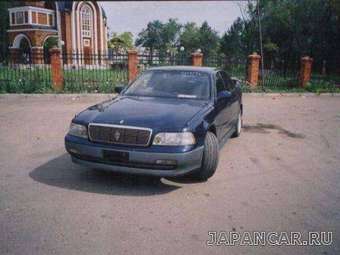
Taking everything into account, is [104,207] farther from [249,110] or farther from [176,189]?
[249,110]

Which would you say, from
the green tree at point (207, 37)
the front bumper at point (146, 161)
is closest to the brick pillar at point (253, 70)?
the front bumper at point (146, 161)

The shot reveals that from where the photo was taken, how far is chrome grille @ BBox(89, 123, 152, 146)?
4.25 m

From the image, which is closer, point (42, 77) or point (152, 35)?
point (42, 77)

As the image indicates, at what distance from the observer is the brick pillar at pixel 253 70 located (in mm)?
17125

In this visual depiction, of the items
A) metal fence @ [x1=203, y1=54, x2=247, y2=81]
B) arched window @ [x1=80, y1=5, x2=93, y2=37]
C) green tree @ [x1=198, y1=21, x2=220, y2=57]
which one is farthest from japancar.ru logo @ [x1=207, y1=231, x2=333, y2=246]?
green tree @ [x1=198, y1=21, x2=220, y2=57]

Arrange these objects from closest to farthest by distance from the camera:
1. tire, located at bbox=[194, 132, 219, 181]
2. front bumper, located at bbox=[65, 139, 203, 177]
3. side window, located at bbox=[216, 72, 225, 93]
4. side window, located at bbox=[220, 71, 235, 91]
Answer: front bumper, located at bbox=[65, 139, 203, 177] → tire, located at bbox=[194, 132, 219, 181] → side window, located at bbox=[216, 72, 225, 93] → side window, located at bbox=[220, 71, 235, 91]

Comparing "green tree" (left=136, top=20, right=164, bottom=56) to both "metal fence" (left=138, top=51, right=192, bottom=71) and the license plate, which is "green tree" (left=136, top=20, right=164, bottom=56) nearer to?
"metal fence" (left=138, top=51, right=192, bottom=71)

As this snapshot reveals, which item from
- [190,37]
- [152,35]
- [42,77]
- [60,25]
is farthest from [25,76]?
[152,35]

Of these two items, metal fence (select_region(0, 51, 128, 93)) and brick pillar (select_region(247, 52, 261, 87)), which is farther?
brick pillar (select_region(247, 52, 261, 87))

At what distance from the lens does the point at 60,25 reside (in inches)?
1655

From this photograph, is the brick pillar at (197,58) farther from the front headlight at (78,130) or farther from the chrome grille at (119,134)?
the chrome grille at (119,134)

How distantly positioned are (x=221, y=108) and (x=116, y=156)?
213 cm

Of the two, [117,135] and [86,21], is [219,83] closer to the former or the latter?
[117,135]

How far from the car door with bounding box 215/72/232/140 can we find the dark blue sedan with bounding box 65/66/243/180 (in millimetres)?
20
